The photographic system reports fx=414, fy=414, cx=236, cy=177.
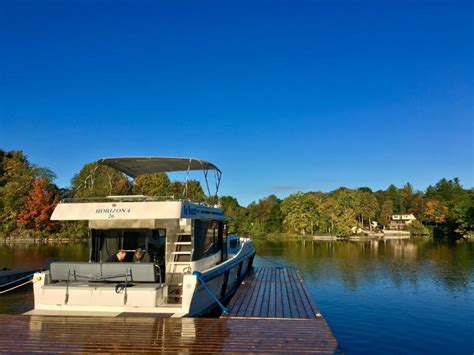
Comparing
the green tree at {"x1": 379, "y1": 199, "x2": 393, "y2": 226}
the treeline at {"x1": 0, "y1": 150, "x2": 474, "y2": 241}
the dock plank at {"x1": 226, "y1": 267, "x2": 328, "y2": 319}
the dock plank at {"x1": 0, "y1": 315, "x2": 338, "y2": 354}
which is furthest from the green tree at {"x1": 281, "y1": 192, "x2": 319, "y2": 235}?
the dock plank at {"x1": 0, "y1": 315, "x2": 338, "y2": 354}

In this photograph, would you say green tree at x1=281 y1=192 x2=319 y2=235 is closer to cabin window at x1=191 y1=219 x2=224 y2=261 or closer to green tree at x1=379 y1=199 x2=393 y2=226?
green tree at x1=379 y1=199 x2=393 y2=226

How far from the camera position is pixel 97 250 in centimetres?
1278

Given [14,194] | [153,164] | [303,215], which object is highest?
[14,194]

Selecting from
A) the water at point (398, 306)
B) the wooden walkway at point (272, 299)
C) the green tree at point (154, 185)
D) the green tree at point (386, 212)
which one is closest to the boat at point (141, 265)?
the wooden walkway at point (272, 299)

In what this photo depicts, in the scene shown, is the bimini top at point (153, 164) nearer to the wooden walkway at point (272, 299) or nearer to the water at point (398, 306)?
the wooden walkway at point (272, 299)

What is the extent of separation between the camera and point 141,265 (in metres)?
10.5

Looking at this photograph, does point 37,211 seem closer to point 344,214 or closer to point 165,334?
point 344,214

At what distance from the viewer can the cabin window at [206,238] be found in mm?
12232

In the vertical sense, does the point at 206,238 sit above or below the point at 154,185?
below

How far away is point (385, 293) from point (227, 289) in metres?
10.2

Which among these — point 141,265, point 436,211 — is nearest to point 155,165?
point 141,265

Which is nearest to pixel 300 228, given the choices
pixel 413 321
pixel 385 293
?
pixel 385 293

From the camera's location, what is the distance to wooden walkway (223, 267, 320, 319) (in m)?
10.6

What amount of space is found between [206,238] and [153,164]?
3384 mm
